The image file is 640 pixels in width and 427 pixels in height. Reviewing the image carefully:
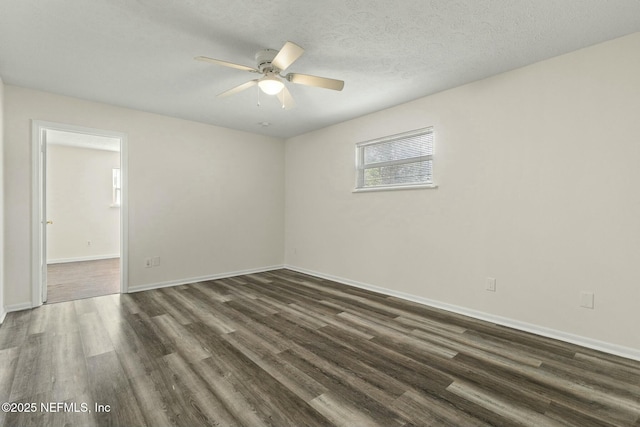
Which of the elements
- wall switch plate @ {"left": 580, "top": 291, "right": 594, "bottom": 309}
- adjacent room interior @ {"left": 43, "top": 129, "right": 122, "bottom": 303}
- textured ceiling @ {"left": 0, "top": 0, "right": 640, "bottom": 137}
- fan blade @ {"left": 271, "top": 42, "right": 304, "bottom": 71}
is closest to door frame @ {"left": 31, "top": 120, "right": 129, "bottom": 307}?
textured ceiling @ {"left": 0, "top": 0, "right": 640, "bottom": 137}

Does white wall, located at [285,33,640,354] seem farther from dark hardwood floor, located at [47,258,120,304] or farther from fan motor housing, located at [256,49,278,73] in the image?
dark hardwood floor, located at [47,258,120,304]

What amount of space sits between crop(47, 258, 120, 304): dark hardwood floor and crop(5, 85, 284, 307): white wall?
508 millimetres

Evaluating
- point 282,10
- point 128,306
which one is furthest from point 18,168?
point 282,10

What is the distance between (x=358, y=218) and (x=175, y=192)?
2787 millimetres

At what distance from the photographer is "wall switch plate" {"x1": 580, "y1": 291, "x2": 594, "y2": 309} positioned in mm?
2395

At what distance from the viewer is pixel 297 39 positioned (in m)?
2.31

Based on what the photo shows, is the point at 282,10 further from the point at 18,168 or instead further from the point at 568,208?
the point at 18,168

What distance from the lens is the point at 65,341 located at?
8.11 feet

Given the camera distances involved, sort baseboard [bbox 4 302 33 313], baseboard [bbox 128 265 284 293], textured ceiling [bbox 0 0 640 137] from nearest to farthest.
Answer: textured ceiling [bbox 0 0 640 137] < baseboard [bbox 4 302 33 313] < baseboard [bbox 128 265 284 293]

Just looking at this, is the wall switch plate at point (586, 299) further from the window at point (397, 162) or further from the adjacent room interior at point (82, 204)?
the adjacent room interior at point (82, 204)

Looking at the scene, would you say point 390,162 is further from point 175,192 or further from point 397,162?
point 175,192

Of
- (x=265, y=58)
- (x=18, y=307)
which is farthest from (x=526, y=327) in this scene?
(x=18, y=307)

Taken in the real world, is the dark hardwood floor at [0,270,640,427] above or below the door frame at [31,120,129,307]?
below

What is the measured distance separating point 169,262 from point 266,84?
316 centimetres
